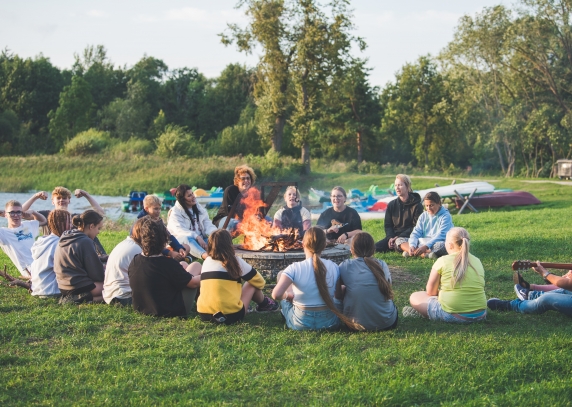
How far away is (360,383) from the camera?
472 cm

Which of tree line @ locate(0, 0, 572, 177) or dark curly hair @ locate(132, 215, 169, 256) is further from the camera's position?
tree line @ locate(0, 0, 572, 177)

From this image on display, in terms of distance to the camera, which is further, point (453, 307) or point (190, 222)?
point (190, 222)

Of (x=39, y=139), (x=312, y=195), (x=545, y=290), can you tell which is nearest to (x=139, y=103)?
(x=39, y=139)

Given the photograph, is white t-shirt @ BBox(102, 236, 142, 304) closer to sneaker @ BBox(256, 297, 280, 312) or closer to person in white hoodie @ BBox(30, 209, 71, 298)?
person in white hoodie @ BBox(30, 209, 71, 298)

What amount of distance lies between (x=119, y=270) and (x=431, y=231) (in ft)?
18.1

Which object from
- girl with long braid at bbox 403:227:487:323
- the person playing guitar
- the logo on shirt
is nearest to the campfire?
girl with long braid at bbox 403:227:487:323

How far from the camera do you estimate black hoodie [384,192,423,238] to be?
11.1m

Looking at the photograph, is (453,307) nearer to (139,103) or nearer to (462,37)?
(462,37)

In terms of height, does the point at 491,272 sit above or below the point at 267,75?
below

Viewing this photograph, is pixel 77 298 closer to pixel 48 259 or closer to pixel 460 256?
pixel 48 259

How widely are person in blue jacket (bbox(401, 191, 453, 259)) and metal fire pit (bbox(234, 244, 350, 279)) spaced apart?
2.11m

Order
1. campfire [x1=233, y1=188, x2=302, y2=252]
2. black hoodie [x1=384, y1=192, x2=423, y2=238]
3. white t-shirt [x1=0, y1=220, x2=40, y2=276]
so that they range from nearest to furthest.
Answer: white t-shirt [x1=0, y1=220, x2=40, y2=276] < campfire [x1=233, y1=188, x2=302, y2=252] < black hoodie [x1=384, y1=192, x2=423, y2=238]

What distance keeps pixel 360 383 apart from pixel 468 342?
1.52m

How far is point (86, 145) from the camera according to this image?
144 feet
